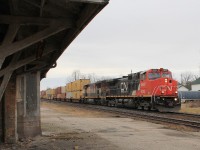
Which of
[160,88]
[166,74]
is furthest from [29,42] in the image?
[166,74]

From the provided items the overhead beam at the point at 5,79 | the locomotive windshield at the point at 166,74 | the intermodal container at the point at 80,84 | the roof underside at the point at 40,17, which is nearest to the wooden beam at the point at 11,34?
the roof underside at the point at 40,17

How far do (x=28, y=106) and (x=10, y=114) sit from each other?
1.64m

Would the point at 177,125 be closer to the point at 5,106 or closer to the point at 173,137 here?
the point at 173,137

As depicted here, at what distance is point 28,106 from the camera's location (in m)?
13.9

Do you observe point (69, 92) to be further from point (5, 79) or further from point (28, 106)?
point (5, 79)

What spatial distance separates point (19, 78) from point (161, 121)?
1013cm

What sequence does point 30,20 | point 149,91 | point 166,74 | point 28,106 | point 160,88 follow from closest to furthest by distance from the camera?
point 30,20
point 28,106
point 160,88
point 149,91
point 166,74

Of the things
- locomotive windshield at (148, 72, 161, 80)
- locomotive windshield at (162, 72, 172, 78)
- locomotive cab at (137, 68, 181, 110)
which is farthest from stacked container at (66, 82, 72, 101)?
locomotive windshield at (162, 72, 172, 78)

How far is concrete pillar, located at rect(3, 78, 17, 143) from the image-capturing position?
12.1 metres

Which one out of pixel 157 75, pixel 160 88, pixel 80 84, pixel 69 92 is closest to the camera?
pixel 160 88

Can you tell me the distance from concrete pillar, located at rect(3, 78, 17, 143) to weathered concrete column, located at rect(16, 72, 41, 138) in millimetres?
791

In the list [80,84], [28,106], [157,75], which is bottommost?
[28,106]

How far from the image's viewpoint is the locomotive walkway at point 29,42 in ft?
21.0

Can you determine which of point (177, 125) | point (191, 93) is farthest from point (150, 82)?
point (191, 93)
